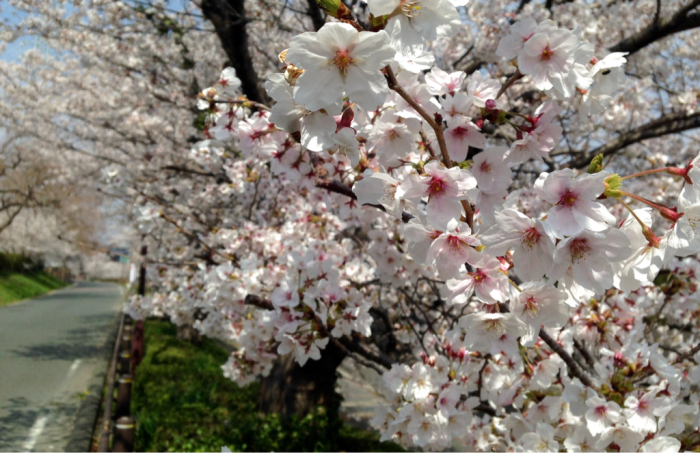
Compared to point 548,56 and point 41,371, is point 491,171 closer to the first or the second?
point 548,56

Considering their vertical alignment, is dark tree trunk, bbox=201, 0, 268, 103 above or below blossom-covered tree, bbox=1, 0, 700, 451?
above

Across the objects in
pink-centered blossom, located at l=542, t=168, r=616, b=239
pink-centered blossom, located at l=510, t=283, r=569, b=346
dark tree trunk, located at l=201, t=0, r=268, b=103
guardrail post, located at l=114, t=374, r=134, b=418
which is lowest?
guardrail post, located at l=114, t=374, r=134, b=418

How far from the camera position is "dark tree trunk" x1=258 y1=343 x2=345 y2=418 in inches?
192

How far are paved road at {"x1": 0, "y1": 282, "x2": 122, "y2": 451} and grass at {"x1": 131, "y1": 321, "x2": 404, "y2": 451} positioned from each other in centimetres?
105

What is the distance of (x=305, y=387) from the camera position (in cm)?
491

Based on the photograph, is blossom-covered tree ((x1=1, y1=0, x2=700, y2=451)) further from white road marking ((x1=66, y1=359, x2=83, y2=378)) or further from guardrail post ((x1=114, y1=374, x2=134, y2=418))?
white road marking ((x1=66, y1=359, x2=83, y2=378))

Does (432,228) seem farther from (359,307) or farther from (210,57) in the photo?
(210,57)

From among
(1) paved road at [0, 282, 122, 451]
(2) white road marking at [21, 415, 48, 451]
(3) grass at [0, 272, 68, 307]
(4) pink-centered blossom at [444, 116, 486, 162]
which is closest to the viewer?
(4) pink-centered blossom at [444, 116, 486, 162]

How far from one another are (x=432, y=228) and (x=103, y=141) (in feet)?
37.2

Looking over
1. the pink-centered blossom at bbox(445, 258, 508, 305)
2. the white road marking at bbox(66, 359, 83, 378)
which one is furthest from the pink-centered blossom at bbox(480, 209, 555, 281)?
the white road marking at bbox(66, 359, 83, 378)

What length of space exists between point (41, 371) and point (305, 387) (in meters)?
2.93

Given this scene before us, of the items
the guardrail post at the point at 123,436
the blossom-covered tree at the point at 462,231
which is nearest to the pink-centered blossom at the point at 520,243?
the blossom-covered tree at the point at 462,231

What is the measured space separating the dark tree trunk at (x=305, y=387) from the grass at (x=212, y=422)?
18 centimetres

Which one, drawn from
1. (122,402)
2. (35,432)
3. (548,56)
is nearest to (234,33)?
(548,56)
